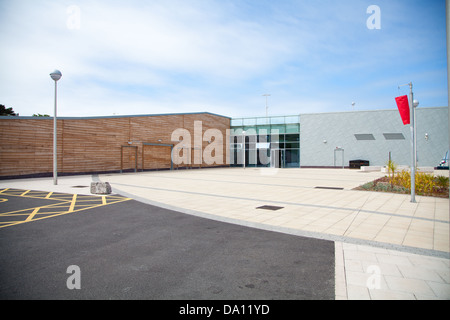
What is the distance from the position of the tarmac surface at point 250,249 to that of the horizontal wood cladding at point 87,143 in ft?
45.6

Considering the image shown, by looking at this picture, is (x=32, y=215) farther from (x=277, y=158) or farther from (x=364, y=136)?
(x=364, y=136)

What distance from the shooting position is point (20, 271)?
396 cm

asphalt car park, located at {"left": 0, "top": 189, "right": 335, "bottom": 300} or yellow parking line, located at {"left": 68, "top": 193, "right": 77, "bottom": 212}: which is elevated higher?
yellow parking line, located at {"left": 68, "top": 193, "right": 77, "bottom": 212}

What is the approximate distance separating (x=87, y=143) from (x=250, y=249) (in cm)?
2184

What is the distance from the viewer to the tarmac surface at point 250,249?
11.4 feet

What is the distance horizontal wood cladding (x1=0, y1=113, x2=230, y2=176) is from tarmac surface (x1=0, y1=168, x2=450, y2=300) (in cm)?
1389

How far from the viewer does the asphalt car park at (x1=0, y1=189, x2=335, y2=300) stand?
3406 mm

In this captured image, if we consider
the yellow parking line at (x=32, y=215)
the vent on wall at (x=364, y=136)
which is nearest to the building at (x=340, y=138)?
the vent on wall at (x=364, y=136)

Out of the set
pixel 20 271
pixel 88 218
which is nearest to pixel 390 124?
pixel 88 218

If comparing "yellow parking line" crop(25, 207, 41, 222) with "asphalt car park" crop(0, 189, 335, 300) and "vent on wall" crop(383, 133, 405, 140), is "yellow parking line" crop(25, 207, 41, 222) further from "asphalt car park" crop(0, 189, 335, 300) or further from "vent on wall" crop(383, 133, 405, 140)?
"vent on wall" crop(383, 133, 405, 140)

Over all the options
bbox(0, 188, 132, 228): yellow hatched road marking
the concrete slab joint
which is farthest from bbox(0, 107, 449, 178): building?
the concrete slab joint

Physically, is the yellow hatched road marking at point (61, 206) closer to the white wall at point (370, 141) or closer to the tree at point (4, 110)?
the white wall at point (370, 141)

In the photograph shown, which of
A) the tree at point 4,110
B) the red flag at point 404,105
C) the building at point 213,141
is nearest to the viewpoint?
the red flag at point 404,105

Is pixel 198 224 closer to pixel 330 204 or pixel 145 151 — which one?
pixel 330 204
